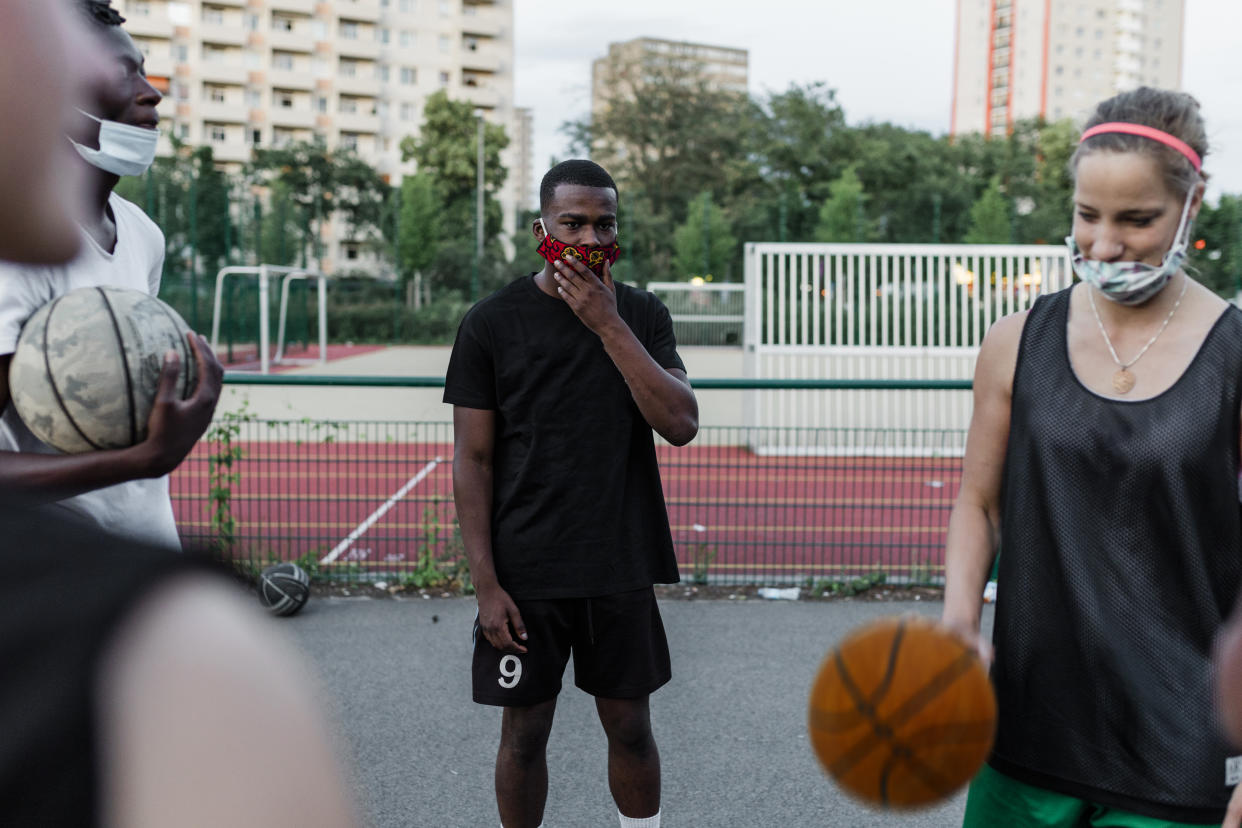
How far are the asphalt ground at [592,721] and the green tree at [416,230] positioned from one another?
35.0m

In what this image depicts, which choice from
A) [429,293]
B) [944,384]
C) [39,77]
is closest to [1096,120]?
[39,77]

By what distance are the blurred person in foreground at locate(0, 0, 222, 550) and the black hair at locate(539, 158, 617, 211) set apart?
→ 118 cm

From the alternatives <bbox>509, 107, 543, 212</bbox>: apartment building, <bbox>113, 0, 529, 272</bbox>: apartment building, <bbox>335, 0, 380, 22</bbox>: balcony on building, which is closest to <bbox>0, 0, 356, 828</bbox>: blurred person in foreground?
<bbox>113, 0, 529, 272</bbox>: apartment building

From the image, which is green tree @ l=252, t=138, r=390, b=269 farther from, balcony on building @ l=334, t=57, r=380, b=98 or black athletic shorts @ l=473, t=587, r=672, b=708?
black athletic shorts @ l=473, t=587, r=672, b=708

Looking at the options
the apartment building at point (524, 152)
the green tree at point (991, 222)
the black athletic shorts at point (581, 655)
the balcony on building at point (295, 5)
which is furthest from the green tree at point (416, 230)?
the apartment building at point (524, 152)

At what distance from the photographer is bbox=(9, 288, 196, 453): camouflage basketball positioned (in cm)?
180

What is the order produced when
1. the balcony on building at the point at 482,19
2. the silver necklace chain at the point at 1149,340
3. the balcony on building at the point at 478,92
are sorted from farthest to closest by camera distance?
the balcony on building at the point at 482,19 → the balcony on building at the point at 478,92 → the silver necklace chain at the point at 1149,340

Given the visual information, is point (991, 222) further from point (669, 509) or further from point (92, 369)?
point (92, 369)

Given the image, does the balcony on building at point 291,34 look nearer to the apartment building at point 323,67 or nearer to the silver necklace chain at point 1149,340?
the apartment building at point 323,67

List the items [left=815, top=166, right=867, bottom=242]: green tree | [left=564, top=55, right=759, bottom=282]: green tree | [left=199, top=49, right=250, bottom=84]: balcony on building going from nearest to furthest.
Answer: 1. [left=815, top=166, right=867, bottom=242]: green tree
2. [left=564, top=55, right=759, bottom=282]: green tree
3. [left=199, top=49, right=250, bottom=84]: balcony on building

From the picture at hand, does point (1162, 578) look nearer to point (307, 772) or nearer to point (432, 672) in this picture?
point (307, 772)

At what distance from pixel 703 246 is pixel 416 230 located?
10.5 metres

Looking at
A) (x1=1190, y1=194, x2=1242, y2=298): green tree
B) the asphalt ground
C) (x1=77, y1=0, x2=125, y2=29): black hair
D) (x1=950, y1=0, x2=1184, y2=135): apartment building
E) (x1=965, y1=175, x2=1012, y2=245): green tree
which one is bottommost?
the asphalt ground

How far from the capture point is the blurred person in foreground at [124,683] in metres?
Answer: 0.66
